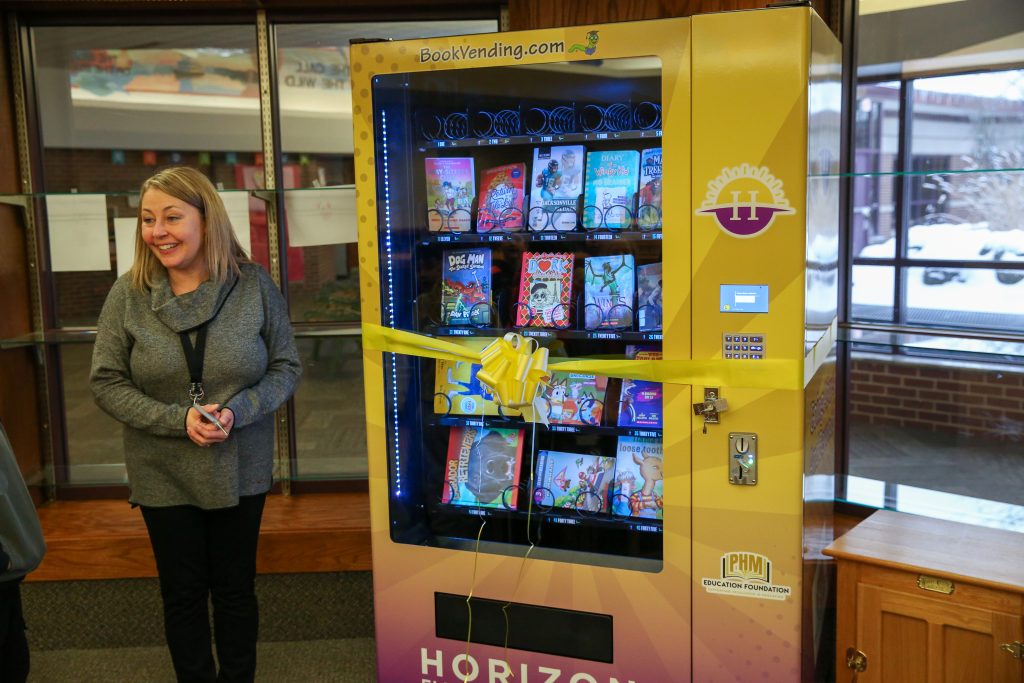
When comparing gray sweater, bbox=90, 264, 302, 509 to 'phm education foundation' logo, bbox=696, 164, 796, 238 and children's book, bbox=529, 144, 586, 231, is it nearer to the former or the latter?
children's book, bbox=529, 144, 586, 231

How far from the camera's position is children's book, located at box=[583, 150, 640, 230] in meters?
A: 2.59

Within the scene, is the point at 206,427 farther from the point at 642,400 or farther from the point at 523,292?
the point at 642,400

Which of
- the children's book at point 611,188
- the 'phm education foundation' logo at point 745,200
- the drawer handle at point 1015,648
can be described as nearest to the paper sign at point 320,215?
the children's book at point 611,188

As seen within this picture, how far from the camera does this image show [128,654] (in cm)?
326

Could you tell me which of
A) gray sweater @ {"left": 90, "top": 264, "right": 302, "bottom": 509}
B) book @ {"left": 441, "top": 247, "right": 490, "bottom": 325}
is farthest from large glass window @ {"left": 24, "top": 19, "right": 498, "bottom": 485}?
gray sweater @ {"left": 90, "top": 264, "right": 302, "bottom": 509}

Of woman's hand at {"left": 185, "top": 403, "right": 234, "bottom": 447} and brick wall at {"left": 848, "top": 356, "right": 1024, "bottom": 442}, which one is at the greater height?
woman's hand at {"left": 185, "top": 403, "right": 234, "bottom": 447}

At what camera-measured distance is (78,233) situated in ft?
11.1

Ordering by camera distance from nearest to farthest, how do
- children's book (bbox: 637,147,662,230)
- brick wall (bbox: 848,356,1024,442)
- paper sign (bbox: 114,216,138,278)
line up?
children's book (bbox: 637,147,662,230)
paper sign (bbox: 114,216,138,278)
brick wall (bbox: 848,356,1024,442)

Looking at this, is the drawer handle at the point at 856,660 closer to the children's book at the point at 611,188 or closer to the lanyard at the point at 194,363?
the children's book at the point at 611,188

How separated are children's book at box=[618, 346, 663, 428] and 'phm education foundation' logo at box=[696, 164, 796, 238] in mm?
514

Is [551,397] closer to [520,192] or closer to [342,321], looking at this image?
[520,192]

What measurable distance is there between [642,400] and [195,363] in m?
1.29

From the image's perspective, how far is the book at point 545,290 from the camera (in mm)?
2686

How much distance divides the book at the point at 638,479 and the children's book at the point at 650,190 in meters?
0.67
